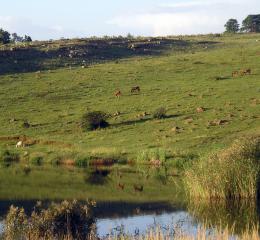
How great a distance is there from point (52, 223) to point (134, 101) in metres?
43.2

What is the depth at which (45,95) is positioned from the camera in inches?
2744

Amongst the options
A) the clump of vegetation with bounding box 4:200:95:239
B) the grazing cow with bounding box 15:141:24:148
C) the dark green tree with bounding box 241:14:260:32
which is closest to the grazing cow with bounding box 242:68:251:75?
the grazing cow with bounding box 15:141:24:148

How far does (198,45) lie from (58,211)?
81.6 metres

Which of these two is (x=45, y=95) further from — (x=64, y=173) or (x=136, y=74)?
(x=64, y=173)

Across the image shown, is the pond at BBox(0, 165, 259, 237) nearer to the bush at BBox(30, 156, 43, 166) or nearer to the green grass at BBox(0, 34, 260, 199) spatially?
the green grass at BBox(0, 34, 260, 199)

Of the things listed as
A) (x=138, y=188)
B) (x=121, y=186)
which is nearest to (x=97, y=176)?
(x=121, y=186)

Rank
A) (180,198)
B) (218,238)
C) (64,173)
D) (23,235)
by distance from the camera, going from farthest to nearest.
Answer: (64,173) < (180,198) < (23,235) < (218,238)

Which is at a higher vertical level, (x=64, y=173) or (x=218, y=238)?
(x=218, y=238)

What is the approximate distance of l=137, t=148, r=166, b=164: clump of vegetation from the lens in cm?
4766

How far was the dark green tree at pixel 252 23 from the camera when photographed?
129 m

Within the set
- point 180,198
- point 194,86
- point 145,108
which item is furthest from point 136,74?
point 180,198

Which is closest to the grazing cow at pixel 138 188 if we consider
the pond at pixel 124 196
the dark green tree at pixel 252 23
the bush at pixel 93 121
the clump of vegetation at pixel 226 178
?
the pond at pixel 124 196

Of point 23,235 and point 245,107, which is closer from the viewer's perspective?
point 23,235

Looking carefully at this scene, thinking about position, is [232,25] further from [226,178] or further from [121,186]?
[226,178]
